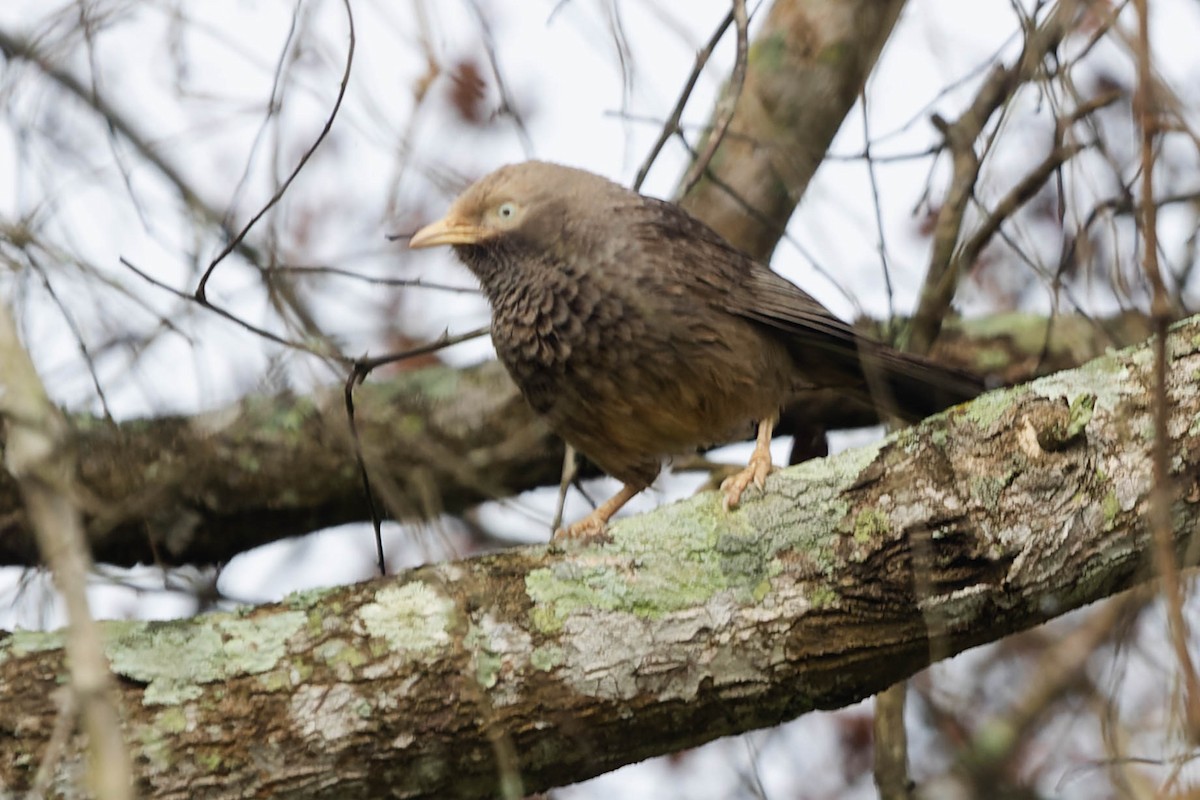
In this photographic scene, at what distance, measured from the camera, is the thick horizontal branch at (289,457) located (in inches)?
186

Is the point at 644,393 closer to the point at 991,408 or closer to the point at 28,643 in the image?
the point at 991,408

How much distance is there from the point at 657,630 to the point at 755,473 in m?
0.92

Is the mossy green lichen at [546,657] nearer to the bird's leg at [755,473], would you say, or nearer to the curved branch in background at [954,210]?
the bird's leg at [755,473]

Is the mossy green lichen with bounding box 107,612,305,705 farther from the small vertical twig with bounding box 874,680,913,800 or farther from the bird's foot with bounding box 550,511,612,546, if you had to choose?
the small vertical twig with bounding box 874,680,913,800

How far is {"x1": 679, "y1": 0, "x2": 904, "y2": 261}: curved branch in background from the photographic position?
4852 millimetres

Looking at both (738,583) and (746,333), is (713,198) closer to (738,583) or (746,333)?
(746,333)

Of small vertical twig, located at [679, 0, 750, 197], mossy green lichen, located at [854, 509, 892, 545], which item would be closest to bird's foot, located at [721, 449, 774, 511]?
mossy green lichen, located at [854, 509, 892, 545]

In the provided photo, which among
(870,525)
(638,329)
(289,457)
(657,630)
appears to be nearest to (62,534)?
(657,630)

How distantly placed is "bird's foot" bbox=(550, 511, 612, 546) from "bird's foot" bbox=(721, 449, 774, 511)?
299 mm

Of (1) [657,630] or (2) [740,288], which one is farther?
(2) [740,288]

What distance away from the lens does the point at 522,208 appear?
439 cm

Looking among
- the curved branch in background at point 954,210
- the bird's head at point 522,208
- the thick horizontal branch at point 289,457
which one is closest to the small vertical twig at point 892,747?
the curved branch in background at point 954,210

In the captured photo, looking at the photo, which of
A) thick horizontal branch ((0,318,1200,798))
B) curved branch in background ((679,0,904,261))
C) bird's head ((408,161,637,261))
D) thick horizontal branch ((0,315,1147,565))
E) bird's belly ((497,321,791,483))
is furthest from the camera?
curved branch in background ((679,0,904,261))

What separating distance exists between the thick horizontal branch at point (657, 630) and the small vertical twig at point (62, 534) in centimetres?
83
